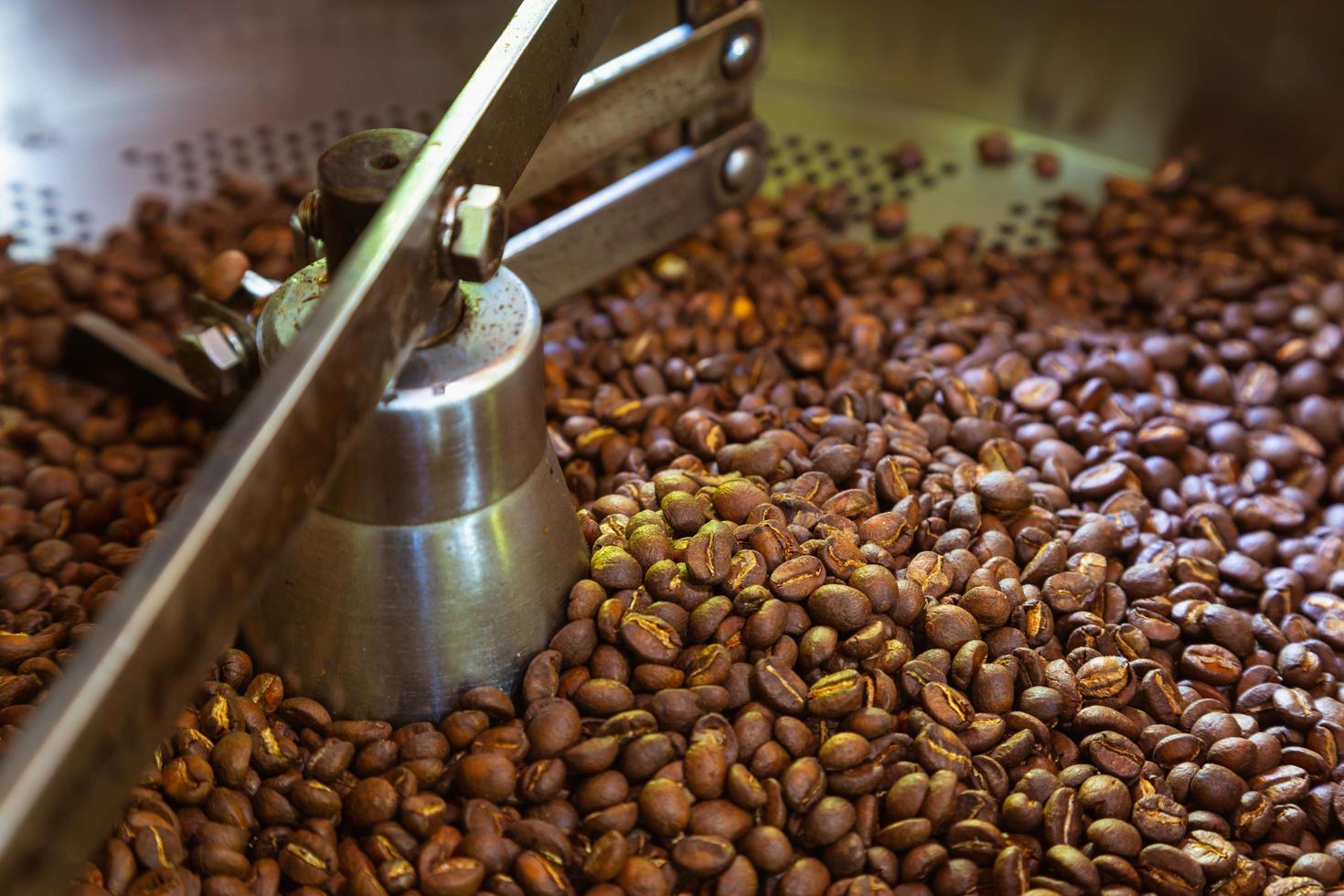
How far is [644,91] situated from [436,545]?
0.63 meters

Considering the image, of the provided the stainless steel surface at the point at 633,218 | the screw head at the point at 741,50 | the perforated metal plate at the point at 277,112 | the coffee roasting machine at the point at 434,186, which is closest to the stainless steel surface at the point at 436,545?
the coffee roasting machine at the point at 434,186

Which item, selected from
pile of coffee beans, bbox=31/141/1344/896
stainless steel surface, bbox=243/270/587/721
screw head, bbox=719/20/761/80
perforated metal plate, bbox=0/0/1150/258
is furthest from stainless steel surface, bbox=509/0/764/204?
stainless steel surface, bbox=243/270/587/721

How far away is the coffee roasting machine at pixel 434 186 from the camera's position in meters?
0.56

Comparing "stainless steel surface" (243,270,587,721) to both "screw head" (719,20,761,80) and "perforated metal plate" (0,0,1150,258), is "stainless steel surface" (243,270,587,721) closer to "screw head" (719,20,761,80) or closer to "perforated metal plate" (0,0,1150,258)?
"screw head" (719,20,761,80)

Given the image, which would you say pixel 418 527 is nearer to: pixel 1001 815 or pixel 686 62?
pixel 1001 815

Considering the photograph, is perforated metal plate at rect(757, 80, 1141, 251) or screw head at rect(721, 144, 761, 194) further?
perforated metal plate at rect(757, 80, 1141, 251)

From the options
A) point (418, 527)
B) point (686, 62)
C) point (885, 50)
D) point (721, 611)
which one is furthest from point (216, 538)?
point (885, 50)

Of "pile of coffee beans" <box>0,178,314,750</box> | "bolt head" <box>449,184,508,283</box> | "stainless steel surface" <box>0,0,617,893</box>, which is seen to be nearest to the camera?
"stainless steel surface" <box>0,0,617,893</box>

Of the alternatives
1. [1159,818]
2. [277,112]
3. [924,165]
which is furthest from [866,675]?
[277,112]

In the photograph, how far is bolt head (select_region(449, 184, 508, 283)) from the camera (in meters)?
0.68

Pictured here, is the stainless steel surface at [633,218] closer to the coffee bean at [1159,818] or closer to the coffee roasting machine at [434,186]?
the coffee roasting machine at [434,186]

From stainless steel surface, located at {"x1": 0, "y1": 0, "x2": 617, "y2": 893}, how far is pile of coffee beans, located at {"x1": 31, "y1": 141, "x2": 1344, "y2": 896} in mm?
223

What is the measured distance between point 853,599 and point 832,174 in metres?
0.89

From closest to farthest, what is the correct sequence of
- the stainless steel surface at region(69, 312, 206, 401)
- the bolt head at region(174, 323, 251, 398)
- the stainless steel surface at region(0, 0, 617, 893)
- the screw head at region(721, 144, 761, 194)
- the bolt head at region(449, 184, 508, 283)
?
the stainless steel surface at region(0, 0, 617, 893), the bolt head at region(449, 184, 508, 283), the bolt head at region(174, 323, 251, 398), the stainless steel surface at region(69, 312, 206, 401), the screw head at region(721, 144, 761, 194)
